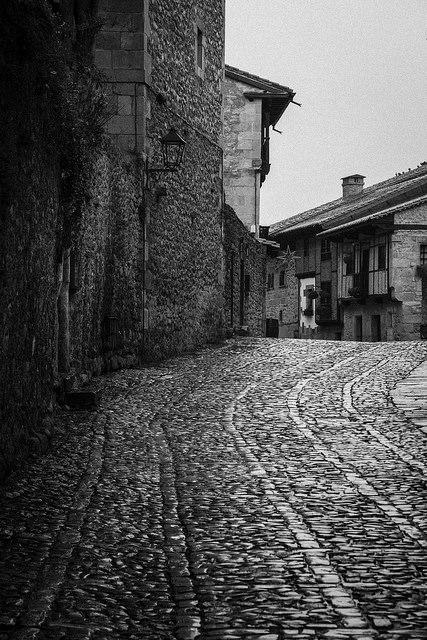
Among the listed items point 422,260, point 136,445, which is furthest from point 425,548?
point 422,260

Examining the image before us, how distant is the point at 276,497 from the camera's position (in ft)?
19.8

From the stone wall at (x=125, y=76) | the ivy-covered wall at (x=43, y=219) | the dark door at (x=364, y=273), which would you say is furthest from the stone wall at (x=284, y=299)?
the ivy-covered wall at (x=43, y=219)

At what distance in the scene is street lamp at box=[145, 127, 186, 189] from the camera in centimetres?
1706

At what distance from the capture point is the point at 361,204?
140ft

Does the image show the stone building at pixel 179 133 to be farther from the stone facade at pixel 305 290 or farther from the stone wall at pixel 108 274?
the stone facade at pixel 305 290

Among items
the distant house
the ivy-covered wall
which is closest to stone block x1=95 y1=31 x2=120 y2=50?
the ivy-covered wall

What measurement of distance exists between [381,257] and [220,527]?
35.1m

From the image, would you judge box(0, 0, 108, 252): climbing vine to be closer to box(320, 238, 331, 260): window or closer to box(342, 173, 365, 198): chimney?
box(320, 238, 331, 260): window

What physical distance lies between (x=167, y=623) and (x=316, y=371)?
11453 mm

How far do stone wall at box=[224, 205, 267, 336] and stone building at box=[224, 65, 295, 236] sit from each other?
7.07 ft

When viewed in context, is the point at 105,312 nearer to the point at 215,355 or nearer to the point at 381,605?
the point at 215,355

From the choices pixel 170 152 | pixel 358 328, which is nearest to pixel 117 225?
pixel 170 152

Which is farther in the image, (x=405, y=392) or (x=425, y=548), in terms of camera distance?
(x=405, y=392)

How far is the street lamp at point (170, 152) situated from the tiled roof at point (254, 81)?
1380 cm
